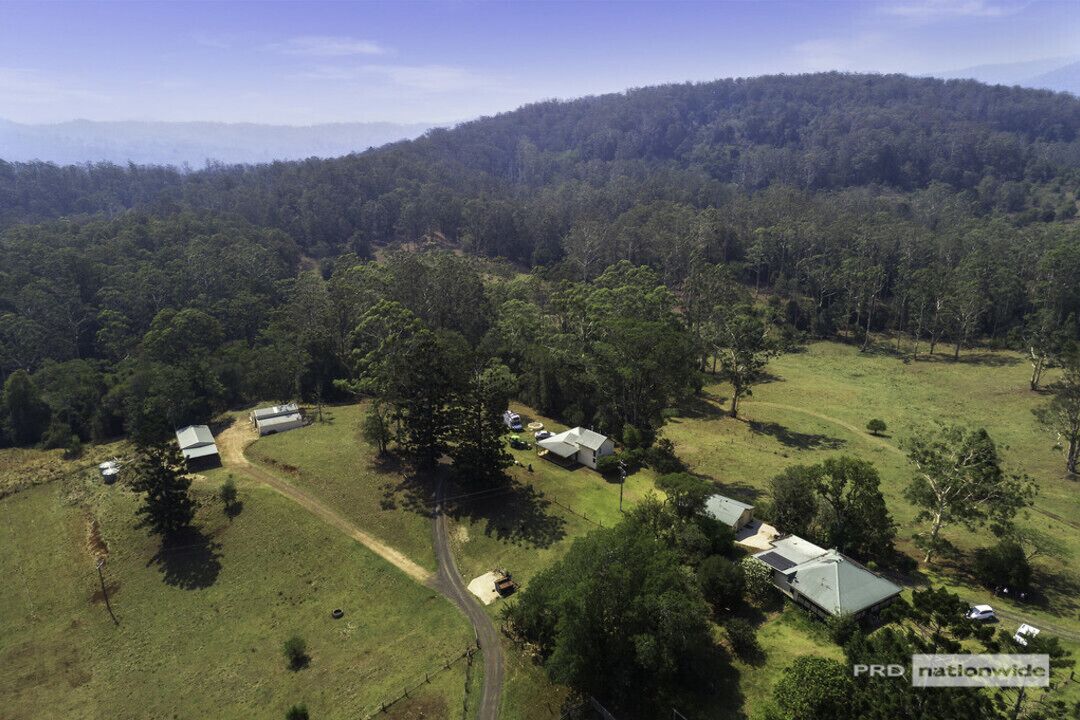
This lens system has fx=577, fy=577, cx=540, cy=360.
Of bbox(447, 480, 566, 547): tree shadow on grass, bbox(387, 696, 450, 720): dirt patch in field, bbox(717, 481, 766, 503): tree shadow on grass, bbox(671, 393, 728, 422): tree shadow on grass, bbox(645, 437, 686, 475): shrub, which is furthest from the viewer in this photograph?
bbox(671, 393, 728, 422): tree shadow on grass

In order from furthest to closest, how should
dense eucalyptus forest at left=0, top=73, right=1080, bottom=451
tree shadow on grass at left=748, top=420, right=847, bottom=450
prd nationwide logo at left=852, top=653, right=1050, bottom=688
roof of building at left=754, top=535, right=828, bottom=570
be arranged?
dense eucalyptus forest at left=0, top=73, right=1080, bottom=451
tree shadow on grass at left=748, top=420, right=847, bottom=450
roof of building at left=754, top=535, right=828, bottom=570
prd nationwide logo at left=852, top=653, right=1050, bottom=688

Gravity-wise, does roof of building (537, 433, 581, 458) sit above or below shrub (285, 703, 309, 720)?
above

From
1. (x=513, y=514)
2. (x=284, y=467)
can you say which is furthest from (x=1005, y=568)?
(x=284, y=467)

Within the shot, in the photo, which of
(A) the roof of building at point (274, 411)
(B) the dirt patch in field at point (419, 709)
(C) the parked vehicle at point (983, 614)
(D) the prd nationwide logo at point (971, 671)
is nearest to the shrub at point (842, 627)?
(C) the parked vehicle at point (983, 614)

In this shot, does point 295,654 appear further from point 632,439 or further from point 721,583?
point 632,439

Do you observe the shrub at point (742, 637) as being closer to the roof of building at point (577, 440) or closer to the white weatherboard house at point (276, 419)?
the roof of building at point (577, 440)

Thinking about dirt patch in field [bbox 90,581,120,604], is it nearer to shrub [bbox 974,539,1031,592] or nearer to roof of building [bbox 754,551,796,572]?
roof of building [bbox 754,551,796,572]

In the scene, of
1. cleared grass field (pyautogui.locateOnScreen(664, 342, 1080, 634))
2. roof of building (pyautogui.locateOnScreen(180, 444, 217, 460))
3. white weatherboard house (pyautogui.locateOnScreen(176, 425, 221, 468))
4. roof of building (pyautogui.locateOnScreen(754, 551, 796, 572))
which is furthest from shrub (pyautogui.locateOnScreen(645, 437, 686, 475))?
roof of building (pyautogui.locateOnScreen(180, 444, 217, 460))
